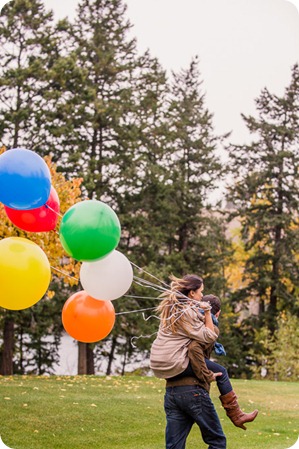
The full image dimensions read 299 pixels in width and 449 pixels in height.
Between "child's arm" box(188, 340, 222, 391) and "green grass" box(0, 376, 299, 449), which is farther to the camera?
"green grass" box(0, 376, 299, 449)

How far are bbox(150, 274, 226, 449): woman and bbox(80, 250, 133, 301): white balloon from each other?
52cm

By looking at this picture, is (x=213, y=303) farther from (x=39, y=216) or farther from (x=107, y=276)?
(x=39, y=216)

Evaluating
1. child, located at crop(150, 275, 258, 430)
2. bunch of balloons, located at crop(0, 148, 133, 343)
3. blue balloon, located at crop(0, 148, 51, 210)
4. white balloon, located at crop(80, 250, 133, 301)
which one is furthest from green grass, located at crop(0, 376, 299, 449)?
blue balloon, located at crop(0, 148, 51, 210)

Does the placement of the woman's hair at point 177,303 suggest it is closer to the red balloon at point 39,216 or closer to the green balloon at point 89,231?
the green balloon at point 89,231

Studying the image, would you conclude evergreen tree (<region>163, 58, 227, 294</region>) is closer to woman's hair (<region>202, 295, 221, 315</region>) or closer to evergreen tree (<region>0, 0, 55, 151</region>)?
evergreen tree (<region>0, 0, 55, 151</region>)

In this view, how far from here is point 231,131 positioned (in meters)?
27.8

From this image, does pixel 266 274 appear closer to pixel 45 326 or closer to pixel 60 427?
pixel 45 326

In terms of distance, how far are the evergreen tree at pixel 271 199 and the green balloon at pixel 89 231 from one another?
20424 mm

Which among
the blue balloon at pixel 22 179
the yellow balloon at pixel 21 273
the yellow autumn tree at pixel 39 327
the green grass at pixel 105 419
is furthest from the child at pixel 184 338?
the yellow autumn tree at pixel 39 327

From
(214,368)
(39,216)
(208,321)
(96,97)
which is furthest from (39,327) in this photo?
(208,321)

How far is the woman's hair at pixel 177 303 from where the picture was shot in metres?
5.18

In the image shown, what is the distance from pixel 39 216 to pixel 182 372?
1810 millimetres

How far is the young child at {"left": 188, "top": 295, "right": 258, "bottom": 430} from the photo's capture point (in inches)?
202

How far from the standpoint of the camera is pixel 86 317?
5789mm
